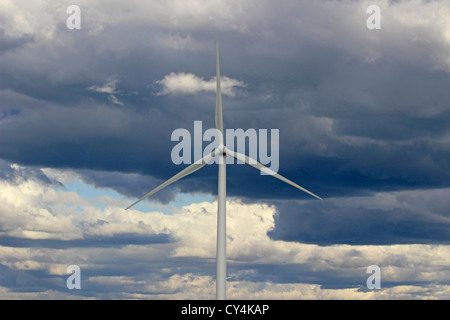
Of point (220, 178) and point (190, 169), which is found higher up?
point (190, 169)

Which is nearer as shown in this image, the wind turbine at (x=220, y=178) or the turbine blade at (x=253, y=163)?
the wind turbine at (x=220, y=178)

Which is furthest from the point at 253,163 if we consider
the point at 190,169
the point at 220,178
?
the point at 190,169

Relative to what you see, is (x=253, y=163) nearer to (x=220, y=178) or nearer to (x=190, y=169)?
(x=220, y=178)

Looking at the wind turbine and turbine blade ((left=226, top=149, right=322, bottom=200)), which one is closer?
the wind turbine

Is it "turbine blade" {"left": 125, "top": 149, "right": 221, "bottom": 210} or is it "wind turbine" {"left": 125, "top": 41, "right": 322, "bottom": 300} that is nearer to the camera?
"wind turbine" {"left": 125, "top": 41, "right": 322, "bottom": 300}
